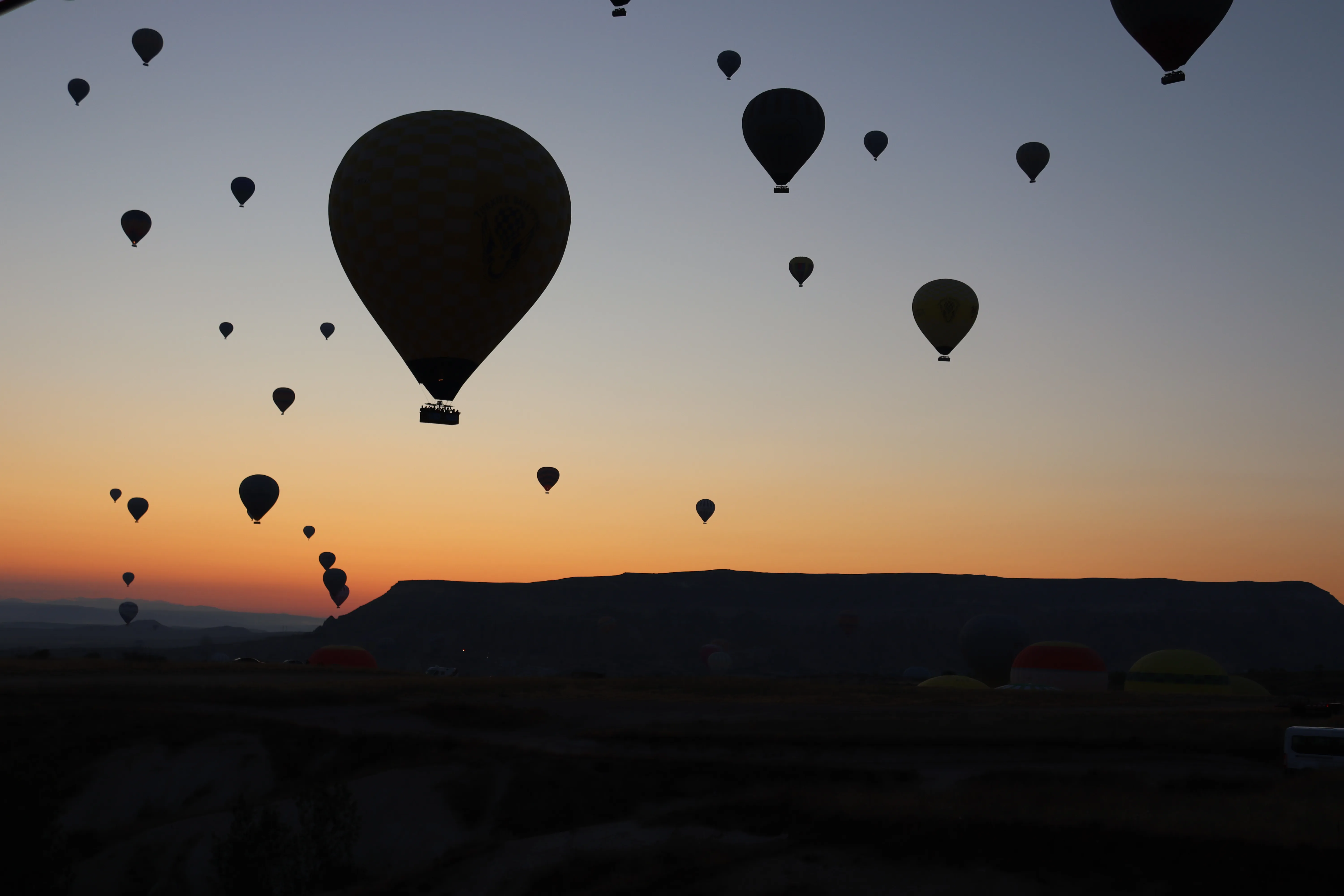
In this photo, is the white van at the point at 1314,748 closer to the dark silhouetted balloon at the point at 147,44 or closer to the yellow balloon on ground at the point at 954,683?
the yellow balloon on ground at the point at 954,683

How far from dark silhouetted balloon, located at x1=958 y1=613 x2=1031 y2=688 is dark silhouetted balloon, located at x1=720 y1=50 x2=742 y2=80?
43193mm

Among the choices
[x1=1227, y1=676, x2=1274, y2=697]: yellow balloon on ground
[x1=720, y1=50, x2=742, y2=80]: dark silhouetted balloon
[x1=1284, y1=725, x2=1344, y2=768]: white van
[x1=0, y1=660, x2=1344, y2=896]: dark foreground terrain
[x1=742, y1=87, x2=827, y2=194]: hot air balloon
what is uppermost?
[x1=720, y1=50, x2=742, y2=80]: dark silhouetted balloon

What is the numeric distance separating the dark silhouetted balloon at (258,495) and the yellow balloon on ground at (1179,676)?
5373cm

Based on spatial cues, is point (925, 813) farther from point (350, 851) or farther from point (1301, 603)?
point (1301, 603)

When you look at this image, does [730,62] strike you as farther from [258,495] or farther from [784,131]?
[258,495]

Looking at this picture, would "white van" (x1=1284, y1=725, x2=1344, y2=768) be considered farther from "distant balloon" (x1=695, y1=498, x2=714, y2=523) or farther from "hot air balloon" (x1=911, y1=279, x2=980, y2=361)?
"distant balloon" (x1=695, y1=498, x2=714, y2=523)

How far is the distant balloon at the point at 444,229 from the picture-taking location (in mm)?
36438

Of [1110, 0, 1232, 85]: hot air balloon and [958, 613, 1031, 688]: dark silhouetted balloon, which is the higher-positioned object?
[1110, 0, 1232, 85]: hot air balloon

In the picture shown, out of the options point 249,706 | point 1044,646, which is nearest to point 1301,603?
point 1044,646

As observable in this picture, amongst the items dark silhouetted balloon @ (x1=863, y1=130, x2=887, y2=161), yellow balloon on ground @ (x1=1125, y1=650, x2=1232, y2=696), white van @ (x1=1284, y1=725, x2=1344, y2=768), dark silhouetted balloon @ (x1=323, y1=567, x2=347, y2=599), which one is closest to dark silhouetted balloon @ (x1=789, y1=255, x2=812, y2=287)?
dark silhouetted balloon @ (x1=863, y1=130, x2=887, y2=161)

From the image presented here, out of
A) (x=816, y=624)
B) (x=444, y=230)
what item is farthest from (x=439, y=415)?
(x=816, y=624)

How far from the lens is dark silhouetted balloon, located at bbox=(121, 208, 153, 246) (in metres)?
71.6

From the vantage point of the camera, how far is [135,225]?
7169 centimetres

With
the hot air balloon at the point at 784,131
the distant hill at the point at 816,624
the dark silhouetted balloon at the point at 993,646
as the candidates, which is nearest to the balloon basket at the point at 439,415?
the hot air balloon at the point at 784,131
